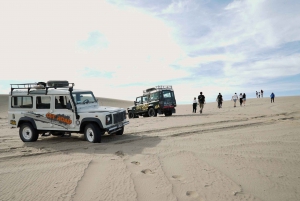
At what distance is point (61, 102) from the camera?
8758 mm

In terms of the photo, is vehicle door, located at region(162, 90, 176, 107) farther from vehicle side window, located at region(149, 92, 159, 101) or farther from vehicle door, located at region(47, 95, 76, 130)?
vehicle door, located at region(47, 95, 76, 130)

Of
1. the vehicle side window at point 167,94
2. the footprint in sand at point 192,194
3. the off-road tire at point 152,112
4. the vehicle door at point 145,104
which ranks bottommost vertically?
the footprint in sand at point 192,194

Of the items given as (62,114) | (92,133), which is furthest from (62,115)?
(92,133)

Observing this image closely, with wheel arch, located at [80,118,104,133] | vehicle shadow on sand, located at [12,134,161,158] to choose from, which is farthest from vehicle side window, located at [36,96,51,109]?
wheel arch, located at [80,118,104,133]

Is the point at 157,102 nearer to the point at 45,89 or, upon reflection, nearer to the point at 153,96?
the point at 153,96

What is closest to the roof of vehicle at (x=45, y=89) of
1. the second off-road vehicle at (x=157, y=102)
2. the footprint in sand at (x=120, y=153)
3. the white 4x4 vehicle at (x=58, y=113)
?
the white 4x4 vehicle at (x=58, y=113)

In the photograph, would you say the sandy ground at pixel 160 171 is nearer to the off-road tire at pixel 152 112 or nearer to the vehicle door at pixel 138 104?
the off-road tire at pixel 152 112

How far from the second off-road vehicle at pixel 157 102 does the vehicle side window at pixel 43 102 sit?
1153cm

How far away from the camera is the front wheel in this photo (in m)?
A: 8.20

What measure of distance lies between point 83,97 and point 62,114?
1089 millimetres

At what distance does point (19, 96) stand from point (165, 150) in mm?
6635

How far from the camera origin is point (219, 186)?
400 centimetres

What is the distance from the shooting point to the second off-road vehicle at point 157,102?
19.5 m

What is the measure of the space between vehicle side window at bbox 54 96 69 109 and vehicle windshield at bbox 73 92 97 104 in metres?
0.38
